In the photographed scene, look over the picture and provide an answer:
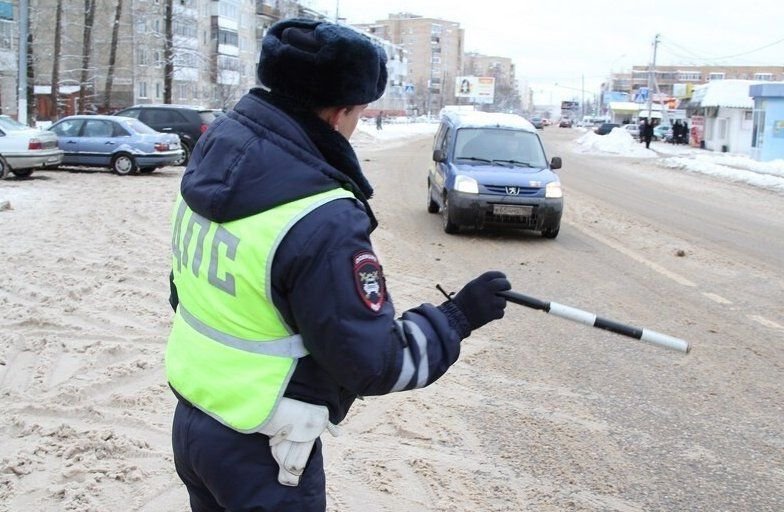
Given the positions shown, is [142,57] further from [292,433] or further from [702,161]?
[292,433]

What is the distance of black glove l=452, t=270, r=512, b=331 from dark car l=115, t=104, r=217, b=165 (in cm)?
2232

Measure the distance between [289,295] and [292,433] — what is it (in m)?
0.34

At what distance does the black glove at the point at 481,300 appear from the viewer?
6.62ft

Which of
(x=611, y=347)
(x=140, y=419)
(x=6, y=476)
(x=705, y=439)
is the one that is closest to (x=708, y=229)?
(x=611, y=347)

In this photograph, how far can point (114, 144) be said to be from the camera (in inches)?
802

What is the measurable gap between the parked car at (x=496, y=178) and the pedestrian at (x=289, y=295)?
32.5ft

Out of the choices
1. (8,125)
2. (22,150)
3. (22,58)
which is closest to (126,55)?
(22,58)

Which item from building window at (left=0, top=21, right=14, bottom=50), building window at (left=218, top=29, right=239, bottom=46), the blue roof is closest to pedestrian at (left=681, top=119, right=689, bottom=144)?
the blue roof

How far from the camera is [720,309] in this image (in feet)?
25.7

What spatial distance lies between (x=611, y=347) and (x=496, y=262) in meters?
3.74

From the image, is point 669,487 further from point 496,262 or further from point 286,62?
point 496,262

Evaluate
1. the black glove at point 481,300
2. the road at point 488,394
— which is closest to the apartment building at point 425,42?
the road at point 488,394

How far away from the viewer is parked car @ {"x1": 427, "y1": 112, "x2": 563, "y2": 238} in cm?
1182

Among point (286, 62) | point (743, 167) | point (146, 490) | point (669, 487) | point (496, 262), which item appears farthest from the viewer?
point (743, 167)
